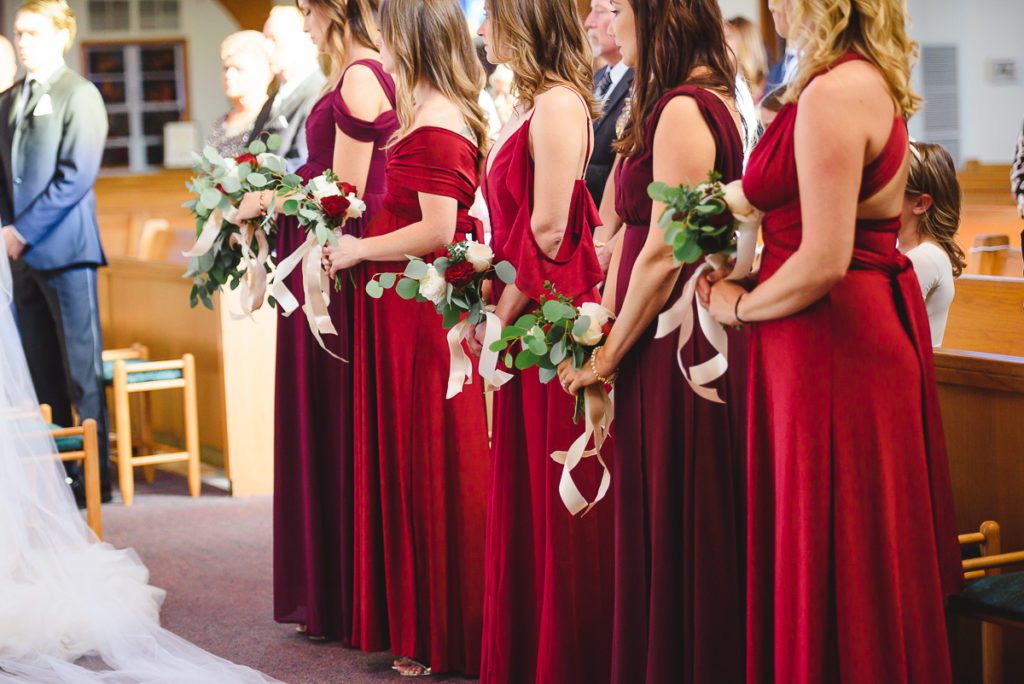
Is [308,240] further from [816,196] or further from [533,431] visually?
[816,196]

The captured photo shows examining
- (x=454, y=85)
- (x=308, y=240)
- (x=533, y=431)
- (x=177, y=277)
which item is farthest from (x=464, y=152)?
(x=177, y=277)

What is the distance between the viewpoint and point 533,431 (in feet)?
10.0

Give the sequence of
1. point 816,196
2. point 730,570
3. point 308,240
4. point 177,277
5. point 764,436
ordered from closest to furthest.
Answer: point 816,196 < point 764,436 < point 730,570 < point 308,240 < point 177,277

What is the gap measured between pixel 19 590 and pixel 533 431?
168 cm

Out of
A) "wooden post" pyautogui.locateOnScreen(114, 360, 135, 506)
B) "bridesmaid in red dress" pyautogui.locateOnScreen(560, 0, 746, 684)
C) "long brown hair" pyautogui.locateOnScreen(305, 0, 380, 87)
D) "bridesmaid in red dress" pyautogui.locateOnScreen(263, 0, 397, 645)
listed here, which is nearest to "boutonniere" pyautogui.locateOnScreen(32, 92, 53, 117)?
"wooden post" pyautogui.locateOnScreen(114, 360, 135, 506)

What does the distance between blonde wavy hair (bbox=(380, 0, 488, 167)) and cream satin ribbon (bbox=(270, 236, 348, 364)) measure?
0.44 m

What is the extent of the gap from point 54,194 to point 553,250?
3397 mm

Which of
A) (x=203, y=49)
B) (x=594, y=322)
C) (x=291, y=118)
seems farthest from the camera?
(x=203, y=49)

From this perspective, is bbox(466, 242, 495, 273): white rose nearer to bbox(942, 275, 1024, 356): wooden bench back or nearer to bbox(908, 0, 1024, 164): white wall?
bbox(942, 275, 1024, 356): wooden bench back

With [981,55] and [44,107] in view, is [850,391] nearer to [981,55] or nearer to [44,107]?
[44,107]

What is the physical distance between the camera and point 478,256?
3.00 meters

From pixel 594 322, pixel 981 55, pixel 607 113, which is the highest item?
pixel 981 55

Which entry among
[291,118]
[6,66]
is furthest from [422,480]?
[6,66]

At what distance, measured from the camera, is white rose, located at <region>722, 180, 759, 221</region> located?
224cm
